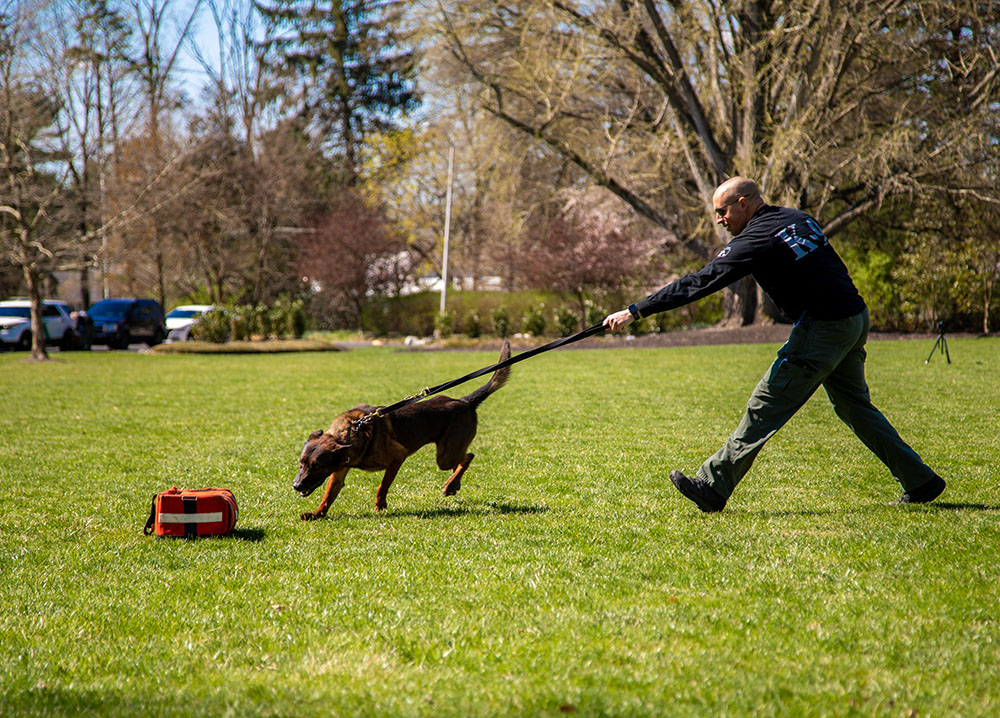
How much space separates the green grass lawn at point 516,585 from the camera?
10.1 feet

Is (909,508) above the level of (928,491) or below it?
below

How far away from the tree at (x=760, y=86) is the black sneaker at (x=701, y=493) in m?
16.8

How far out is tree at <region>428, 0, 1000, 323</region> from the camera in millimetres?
20781

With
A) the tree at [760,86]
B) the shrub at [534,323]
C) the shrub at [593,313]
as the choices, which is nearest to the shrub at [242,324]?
the shrub at [534,323]

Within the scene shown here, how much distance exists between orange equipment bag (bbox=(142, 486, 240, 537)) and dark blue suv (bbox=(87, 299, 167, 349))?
90.0 feet

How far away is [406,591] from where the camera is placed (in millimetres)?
4203

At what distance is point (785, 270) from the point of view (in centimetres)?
518

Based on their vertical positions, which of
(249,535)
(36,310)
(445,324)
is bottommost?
(249,535)

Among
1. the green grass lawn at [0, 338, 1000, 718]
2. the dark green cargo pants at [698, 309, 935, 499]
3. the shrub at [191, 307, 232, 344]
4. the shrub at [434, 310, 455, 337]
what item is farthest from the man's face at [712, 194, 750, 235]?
the shrub at [434, 310, 455, 337]

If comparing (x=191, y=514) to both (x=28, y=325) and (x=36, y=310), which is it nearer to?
(x=36, y=310)

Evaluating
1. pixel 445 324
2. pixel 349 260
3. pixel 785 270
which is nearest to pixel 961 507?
pixel 785 270

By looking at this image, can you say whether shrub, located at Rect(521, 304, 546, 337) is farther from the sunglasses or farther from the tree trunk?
the sunglasses

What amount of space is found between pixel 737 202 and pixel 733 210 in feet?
0.18

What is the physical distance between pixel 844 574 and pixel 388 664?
2395 millimetres
